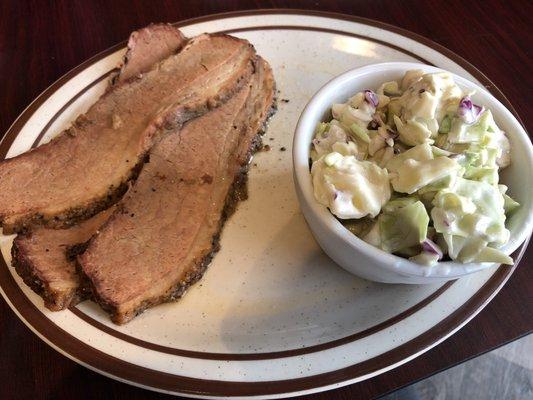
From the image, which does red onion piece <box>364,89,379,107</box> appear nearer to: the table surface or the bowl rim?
the bowl rim

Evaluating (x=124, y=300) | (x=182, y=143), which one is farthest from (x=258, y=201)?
(x=124, y=300)

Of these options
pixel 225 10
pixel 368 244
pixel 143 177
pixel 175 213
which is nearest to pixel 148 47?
pixel 225 10

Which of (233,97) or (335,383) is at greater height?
(233,97)

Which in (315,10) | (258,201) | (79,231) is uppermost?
(315,10)

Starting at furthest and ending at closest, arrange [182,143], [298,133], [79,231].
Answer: [182,143] < [79,231] < [298,133]

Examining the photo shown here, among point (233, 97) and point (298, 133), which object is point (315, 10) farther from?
point (298, 133)

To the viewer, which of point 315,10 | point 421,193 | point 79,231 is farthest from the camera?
point 315,10

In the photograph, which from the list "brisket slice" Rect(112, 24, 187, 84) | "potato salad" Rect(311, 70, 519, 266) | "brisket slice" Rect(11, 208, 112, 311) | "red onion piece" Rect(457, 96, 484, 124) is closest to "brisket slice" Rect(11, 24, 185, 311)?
"brisket slice" Rect(11, 208, 112, 311)
